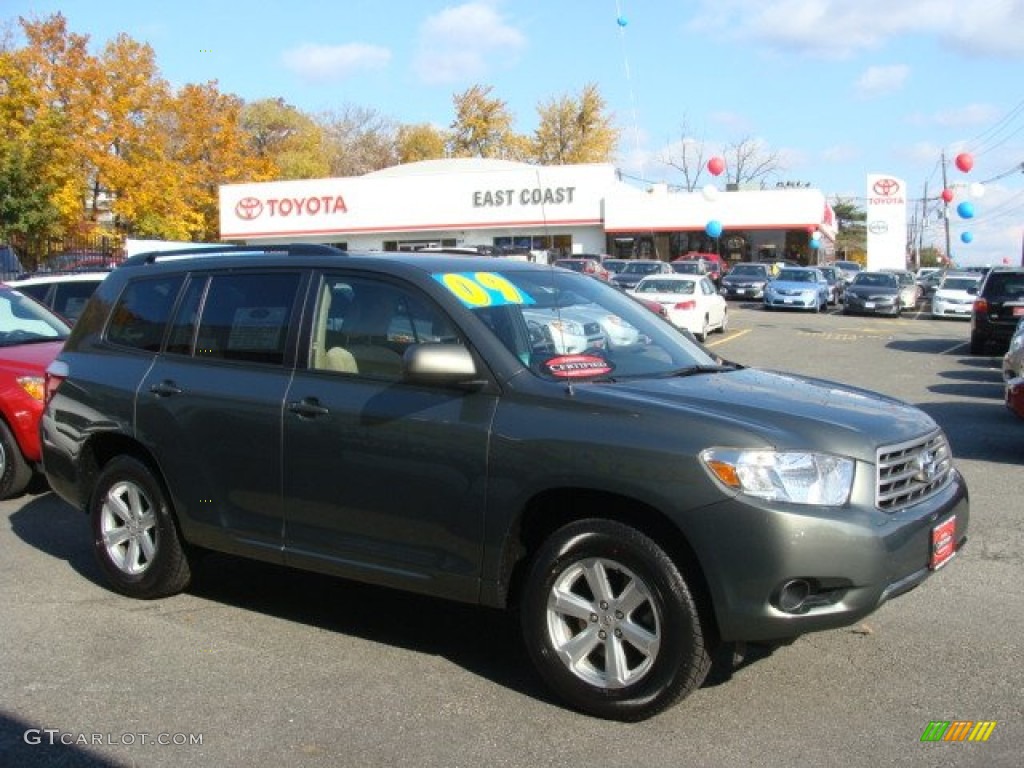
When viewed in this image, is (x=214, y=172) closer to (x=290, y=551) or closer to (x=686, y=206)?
(x=686, y=206)

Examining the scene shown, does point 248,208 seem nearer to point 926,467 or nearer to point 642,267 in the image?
point 642,267

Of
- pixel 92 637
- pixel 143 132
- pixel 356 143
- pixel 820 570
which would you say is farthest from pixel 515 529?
pixel 356 143

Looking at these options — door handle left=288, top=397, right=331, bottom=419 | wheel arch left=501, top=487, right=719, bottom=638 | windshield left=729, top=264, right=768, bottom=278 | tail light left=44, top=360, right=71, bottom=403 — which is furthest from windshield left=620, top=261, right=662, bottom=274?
wheel arch left=501, top=487, right=719, bottom=638

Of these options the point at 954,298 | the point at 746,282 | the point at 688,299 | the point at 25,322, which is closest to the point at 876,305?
the point at 954,298

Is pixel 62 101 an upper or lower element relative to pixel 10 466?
upper

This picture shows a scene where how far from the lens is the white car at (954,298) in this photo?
32294mm

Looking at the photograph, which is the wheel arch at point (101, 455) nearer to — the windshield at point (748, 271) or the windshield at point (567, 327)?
the windshield at point (567, 327)

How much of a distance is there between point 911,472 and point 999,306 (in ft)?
57.7

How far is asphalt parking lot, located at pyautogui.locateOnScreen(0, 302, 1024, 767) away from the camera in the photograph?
3838 millimetres

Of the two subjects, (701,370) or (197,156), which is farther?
(197,156)

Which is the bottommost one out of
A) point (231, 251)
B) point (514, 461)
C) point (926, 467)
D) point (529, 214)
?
point (926, 467)

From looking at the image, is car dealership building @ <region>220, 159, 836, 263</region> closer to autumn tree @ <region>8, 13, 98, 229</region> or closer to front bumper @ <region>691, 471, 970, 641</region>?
autumn tree @ <region>8, 13, 98, 229</region>

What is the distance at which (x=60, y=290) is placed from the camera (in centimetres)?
1148

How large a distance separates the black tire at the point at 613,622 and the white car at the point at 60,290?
29.1 ft
